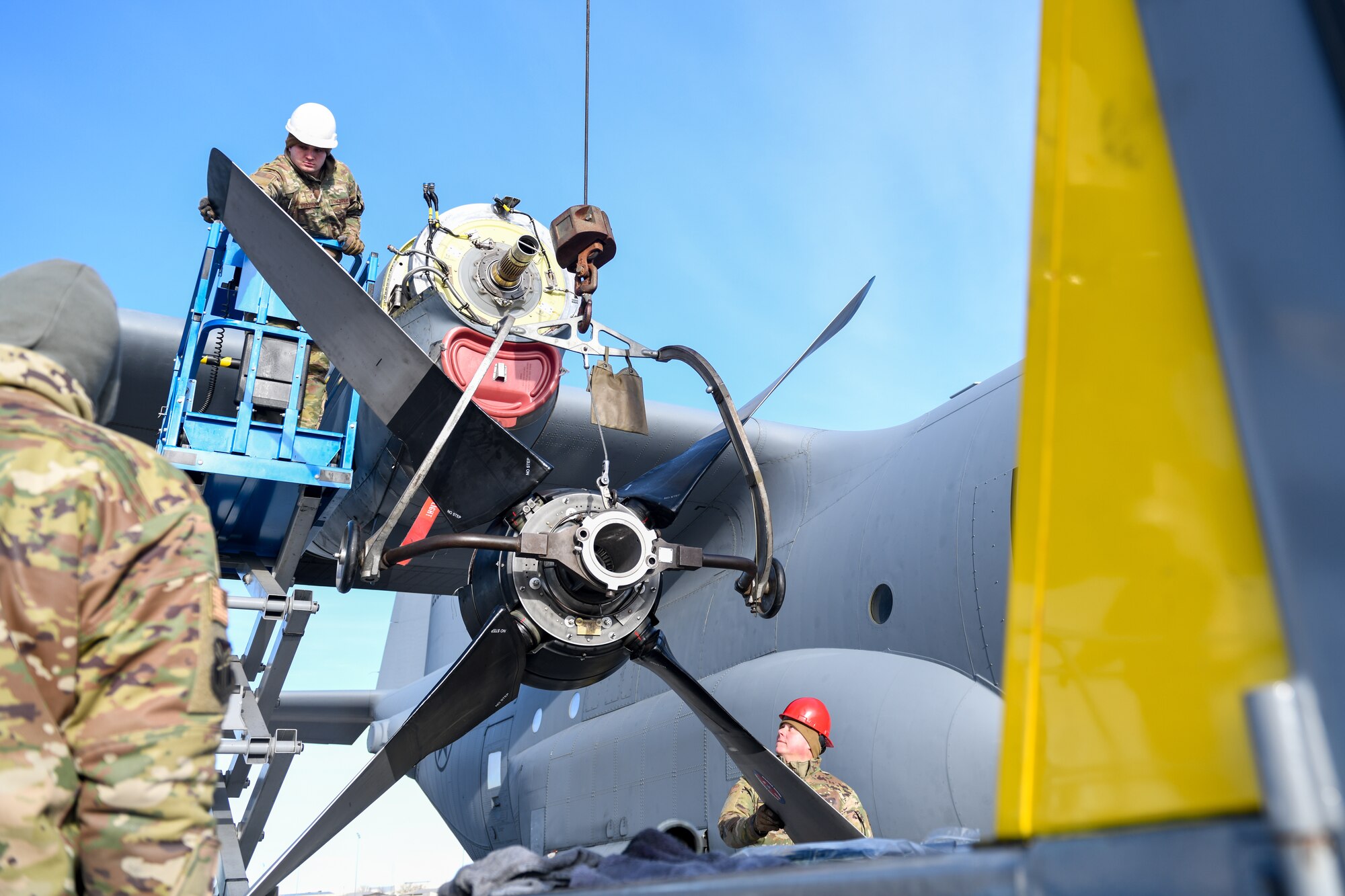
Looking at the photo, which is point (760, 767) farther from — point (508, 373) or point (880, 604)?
point (508, 373)

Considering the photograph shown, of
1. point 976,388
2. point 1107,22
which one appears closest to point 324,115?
point 976,388

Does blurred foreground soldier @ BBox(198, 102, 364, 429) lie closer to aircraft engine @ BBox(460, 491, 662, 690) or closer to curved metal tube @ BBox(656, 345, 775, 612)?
aircraft engine @ BBox(460, 491, 662, 690)

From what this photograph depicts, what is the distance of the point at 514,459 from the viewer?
425cm

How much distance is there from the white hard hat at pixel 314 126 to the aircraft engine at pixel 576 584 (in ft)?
8.02

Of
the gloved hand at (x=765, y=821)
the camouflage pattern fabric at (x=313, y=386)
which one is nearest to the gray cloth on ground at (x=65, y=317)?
the gloved hand at (x=765, y=821)

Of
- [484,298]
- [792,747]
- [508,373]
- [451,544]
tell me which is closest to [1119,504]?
[451,544]

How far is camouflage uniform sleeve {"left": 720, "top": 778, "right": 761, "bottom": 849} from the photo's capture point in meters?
4.04

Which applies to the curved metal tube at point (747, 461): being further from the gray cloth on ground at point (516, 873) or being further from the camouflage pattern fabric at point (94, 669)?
the camouflage pattern fabric at point (94, 669)

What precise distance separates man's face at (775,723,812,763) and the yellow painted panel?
361 centimetres

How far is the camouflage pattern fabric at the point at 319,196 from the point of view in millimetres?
5043

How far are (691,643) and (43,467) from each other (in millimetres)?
5273

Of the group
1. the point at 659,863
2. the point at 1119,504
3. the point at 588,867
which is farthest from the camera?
the point at 588,867

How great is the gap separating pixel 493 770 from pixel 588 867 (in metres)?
6.36

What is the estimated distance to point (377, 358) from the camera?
4.13m
